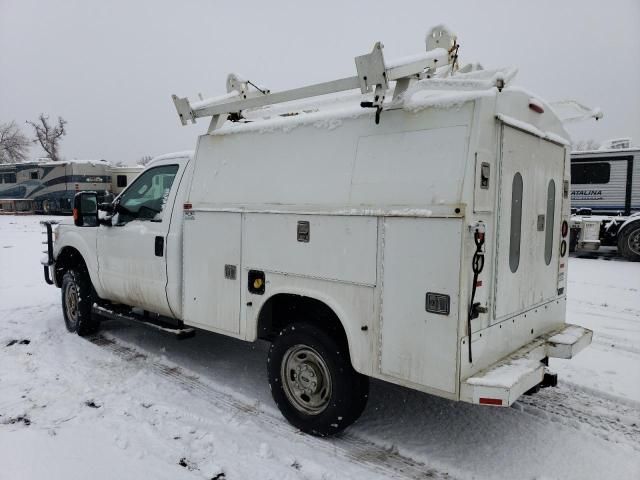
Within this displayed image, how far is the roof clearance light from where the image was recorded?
3.71 metres

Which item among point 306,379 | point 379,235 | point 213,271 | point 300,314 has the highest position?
A: point 379,235

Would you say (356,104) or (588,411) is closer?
(356,104)

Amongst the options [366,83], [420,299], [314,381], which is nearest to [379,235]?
[420,299]

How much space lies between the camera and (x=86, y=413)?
419 centimetres

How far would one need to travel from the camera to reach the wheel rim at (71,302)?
21.3 ft

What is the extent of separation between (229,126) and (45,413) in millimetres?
2947

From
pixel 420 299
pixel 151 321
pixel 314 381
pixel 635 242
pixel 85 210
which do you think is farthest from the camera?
pixel 635 242

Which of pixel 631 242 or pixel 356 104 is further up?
pixel 356 104

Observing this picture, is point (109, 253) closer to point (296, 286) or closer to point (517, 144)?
point (296, 286)

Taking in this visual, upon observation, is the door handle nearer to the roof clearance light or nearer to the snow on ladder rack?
the snow on ladder rack

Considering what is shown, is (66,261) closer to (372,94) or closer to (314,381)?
(314,381)

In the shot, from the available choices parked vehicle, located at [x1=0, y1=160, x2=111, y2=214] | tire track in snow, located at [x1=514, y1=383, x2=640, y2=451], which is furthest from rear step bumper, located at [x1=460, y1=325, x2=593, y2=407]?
parked vehicle, located at [x1=0, y1=160, x2=111, y2=214]

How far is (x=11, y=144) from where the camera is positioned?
2635 inches

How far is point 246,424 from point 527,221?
2.76 metres
